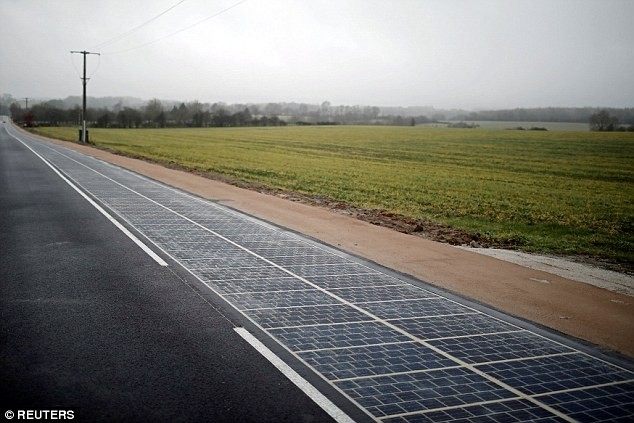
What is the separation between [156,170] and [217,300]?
82.5ft

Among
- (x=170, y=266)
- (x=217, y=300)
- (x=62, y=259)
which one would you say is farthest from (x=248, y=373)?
(x=62, y=259)

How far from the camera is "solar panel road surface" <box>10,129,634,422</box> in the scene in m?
5.51

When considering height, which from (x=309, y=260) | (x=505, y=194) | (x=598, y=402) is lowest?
(x=598, y=402)

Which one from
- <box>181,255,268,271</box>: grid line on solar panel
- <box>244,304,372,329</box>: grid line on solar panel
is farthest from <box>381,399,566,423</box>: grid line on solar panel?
<box>181,255,268,271</box>: grid line on solar panel

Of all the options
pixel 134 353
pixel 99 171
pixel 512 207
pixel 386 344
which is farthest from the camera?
pixel 99 171

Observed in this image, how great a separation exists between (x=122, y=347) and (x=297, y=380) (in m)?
2.20

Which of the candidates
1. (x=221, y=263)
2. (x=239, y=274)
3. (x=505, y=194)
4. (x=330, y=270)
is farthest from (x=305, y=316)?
(x=505, y=194)

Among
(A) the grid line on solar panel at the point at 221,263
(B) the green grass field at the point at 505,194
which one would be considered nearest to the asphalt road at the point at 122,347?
(A) the grid line on solar panel at the point at 221,263

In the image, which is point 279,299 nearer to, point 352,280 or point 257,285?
point 257,285

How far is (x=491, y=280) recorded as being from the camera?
10.5m

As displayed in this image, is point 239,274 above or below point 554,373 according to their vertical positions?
above

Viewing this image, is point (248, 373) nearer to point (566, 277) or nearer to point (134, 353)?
point (134, 353)

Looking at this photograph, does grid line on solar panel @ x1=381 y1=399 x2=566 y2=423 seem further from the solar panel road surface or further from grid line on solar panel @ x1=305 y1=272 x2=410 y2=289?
grid line on solar panel @ x1=305 y1=272 x2=410 y2=289

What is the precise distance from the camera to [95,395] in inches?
211
